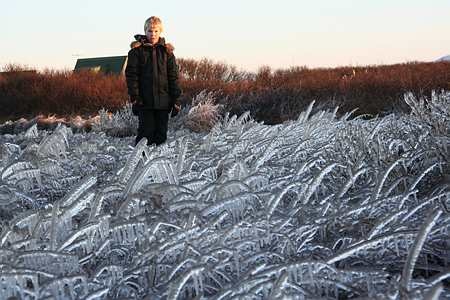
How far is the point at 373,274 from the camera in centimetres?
210

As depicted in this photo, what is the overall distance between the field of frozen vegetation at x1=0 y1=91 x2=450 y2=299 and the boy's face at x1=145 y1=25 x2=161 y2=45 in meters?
2.69

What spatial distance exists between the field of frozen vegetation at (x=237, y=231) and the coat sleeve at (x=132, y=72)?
2.66 meters

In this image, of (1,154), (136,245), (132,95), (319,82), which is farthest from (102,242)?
(319,82)

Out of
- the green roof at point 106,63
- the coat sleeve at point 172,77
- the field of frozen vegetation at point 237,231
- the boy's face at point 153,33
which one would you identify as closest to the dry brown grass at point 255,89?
the coat sleeve at point 172,77

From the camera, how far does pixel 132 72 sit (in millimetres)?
6805

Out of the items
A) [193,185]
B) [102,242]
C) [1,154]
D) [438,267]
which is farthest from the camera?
[1,154]

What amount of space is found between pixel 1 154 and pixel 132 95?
5.54 ft

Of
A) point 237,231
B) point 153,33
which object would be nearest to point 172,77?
point 153,33

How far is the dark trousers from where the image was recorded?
6980mm

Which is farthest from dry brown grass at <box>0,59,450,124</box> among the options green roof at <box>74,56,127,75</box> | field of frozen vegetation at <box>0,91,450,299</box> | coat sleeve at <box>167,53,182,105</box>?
field of frozen vegetation at <box>0,91,450,299</box>

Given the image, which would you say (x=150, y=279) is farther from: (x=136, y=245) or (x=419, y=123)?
(x=419, y=123)

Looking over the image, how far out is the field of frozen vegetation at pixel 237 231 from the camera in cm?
201

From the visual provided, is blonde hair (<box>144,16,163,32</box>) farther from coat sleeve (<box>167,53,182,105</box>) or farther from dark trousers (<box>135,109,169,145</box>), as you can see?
dark trousers (<box>135,109,169,145</box>)

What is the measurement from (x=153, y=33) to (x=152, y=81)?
0.45 meters
